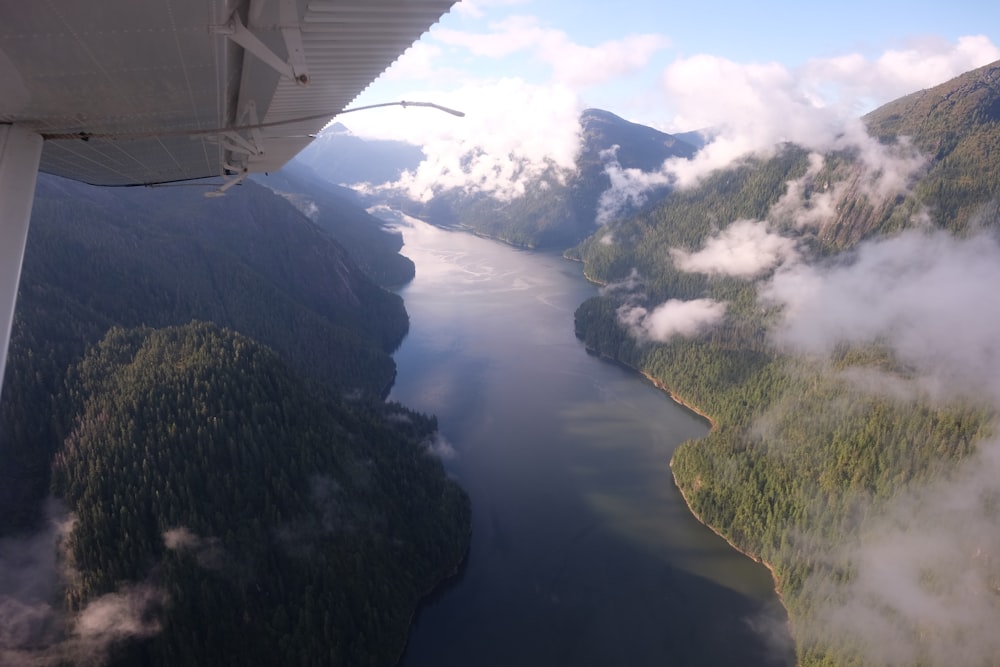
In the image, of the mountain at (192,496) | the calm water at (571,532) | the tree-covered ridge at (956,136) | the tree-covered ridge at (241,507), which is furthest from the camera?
the tree-covered ridge at (956,136)

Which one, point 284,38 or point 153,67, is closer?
point 153,67

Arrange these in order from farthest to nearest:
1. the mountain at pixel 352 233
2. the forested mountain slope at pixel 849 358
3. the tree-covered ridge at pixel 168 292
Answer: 1. the mountain at pixel 352 233
2. the tree-covered ridge at pixel 168 292
3. the forested mountain slope at pixel 849 358

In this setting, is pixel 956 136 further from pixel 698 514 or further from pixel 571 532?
pixel 571 532

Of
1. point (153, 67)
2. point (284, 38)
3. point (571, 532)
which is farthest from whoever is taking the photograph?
point (571, 532)

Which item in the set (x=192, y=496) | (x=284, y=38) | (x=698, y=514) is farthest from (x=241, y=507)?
(x=698, y=514)

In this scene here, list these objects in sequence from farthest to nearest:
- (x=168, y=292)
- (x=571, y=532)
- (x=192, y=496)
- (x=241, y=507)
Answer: (x=168, y=292)
(x=571, y=532)
(x=241, y=507)
(x=192, y=496)

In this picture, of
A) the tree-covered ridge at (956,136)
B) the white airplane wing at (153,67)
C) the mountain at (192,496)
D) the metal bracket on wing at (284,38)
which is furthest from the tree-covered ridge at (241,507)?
the tree-covered ridge at (956,136)

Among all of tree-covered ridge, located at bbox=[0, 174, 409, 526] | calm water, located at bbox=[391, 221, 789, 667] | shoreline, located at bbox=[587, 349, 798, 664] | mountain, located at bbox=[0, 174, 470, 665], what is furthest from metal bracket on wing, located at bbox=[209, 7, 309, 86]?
shoreline, located at bbox=[587, 349, 798, 664]

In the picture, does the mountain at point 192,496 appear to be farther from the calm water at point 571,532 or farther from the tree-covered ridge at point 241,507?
the calm water at point 571,532
